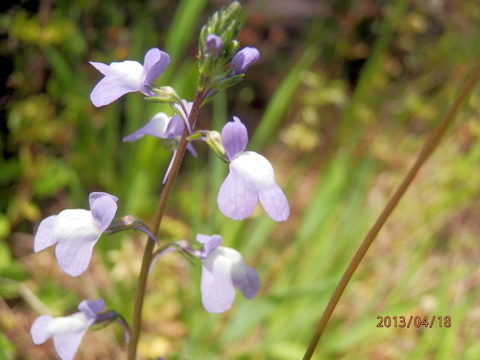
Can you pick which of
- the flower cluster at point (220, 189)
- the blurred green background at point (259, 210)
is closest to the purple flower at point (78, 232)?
the flower cluster at point (220, 189)

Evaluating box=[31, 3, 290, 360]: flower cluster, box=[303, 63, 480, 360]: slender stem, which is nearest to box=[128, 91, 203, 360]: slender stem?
box=[31, 3, 290, 360]: flower cluster

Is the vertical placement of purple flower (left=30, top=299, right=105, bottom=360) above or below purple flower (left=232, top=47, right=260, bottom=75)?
below

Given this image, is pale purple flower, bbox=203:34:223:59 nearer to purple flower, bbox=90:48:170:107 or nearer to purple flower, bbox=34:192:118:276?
purple flower, bbox=90:48:170:107

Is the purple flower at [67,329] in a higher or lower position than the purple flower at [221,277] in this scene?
lower
